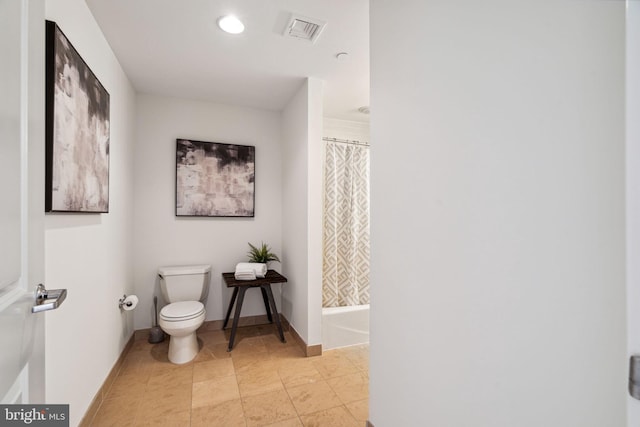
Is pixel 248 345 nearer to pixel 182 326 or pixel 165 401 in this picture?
pixel 182 326

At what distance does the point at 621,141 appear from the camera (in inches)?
22.7

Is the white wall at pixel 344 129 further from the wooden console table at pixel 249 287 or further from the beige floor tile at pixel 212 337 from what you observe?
the beige floor tile at pixel 212 337

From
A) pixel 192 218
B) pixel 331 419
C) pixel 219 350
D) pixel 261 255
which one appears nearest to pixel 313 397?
pixel 331 419

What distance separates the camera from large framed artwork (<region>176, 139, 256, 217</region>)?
2.86 metres

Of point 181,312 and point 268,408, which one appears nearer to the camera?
point 268,408

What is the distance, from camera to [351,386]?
6.49 feet

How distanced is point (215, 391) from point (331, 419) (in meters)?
0.84

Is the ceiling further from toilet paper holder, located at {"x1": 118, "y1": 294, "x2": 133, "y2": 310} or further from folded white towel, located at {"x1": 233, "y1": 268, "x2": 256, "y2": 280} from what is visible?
toilet paper holder, located at {"x1": 118, "y1": 294, "x2": 133, "y2": 310}

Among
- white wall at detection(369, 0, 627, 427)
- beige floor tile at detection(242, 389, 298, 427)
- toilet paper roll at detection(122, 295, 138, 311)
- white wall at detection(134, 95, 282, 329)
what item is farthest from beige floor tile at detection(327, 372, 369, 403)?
toilet paper roll at detection(122, 295, 138, 311)

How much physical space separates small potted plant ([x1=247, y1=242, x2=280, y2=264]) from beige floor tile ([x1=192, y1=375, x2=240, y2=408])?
1.15 m

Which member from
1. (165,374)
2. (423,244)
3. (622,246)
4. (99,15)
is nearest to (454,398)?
(423,244)

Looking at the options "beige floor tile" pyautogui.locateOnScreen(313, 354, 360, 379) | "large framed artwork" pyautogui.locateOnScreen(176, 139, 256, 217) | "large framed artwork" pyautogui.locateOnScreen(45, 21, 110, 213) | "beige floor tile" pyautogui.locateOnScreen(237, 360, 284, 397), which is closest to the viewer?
"large framed artwork" pyautogui.locateOnScreen(45, 21, 110, 213)

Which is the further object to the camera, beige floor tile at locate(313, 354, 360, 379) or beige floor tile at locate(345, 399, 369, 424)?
beige floor tile at locate(313, 354, 360, 379)

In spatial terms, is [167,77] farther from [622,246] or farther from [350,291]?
[622,246]
